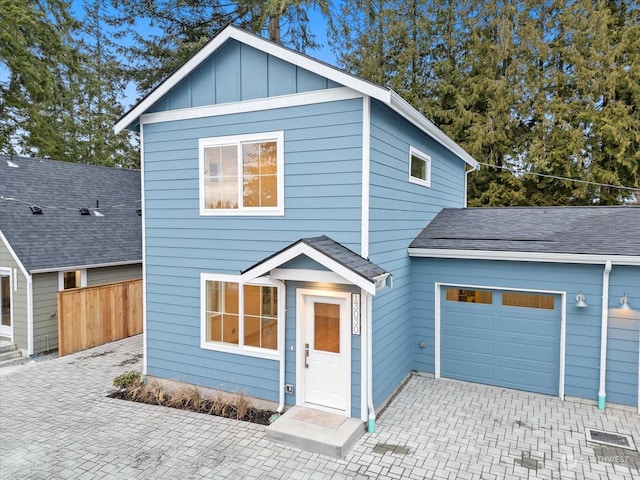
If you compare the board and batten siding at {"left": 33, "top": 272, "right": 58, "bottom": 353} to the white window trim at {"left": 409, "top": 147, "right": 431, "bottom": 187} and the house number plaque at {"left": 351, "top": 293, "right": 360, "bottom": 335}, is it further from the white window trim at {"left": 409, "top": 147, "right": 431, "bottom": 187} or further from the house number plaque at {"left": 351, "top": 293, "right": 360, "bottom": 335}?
Answer: the white window trim at {"left": 409, "top": 147, "right": 431, "bottom": 187}

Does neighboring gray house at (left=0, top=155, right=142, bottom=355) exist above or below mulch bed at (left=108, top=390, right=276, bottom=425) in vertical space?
above

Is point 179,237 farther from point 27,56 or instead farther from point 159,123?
point 27,56

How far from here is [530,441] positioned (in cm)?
596

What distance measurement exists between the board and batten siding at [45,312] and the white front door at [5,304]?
1024 mm

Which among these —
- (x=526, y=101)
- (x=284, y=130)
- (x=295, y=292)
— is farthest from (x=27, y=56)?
(x=526, y=101)

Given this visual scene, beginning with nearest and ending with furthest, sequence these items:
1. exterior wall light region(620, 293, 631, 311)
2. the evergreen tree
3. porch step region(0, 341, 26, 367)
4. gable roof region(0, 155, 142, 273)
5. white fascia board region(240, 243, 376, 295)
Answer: white fascia board region(240, 243, 376, 295), exterior wall light region(620, 293, 631, 311), porch step region(0, 341, 26, 367), gable roof region(0, 155, 142, 273), the evergreen tree

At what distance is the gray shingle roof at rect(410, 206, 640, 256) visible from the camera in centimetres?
734

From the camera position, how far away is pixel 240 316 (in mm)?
7395

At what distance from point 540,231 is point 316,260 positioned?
512 centimetres

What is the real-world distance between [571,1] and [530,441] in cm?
1740

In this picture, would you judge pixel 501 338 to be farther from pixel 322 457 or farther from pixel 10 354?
pixel 10 354

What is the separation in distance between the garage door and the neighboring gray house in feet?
31.4

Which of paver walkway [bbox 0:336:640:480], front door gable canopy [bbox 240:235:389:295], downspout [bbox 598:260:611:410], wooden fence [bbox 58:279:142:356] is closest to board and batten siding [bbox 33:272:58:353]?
wooden fence [bbox 58:279:142:356]

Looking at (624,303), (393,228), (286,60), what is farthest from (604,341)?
(286,60)
